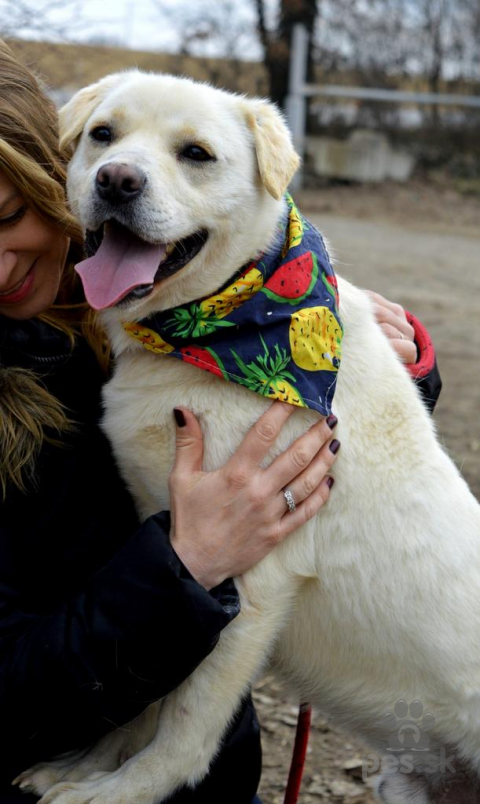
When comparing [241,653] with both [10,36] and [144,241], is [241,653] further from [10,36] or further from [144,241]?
[10,36]

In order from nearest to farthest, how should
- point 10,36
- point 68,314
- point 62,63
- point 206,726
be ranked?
point 206,726 < point 68,314 < point 10,36 < point 62,63

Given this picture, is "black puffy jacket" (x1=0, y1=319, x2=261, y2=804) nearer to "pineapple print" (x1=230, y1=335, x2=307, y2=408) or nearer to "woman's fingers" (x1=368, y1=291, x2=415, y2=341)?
"pineapple print" (x1=230, y1=335, x2=307, y2=408)

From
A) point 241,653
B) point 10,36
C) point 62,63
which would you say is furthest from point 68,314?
point 62,63

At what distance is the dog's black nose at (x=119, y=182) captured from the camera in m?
2.24

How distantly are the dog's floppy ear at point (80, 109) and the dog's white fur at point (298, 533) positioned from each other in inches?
0.8

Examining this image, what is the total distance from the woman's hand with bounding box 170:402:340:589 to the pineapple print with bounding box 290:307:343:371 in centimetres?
13

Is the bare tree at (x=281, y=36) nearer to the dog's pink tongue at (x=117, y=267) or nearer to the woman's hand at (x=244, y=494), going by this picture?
the dog's pink tongue at (x=117, y=267)

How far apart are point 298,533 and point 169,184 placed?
38.2 inches

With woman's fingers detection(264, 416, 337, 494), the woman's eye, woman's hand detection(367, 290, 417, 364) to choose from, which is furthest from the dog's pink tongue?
woman's hand detection(367, 290, 417, 364)

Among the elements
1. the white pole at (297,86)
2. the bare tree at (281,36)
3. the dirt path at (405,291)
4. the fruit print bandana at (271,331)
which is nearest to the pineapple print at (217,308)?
the fruit print bandana at (271,331)

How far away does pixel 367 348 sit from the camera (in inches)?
97.9

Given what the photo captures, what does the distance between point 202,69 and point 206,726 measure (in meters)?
16.1

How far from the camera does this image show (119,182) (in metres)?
2.24

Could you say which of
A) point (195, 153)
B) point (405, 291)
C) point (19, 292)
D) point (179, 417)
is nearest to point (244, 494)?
point (179, 417)
